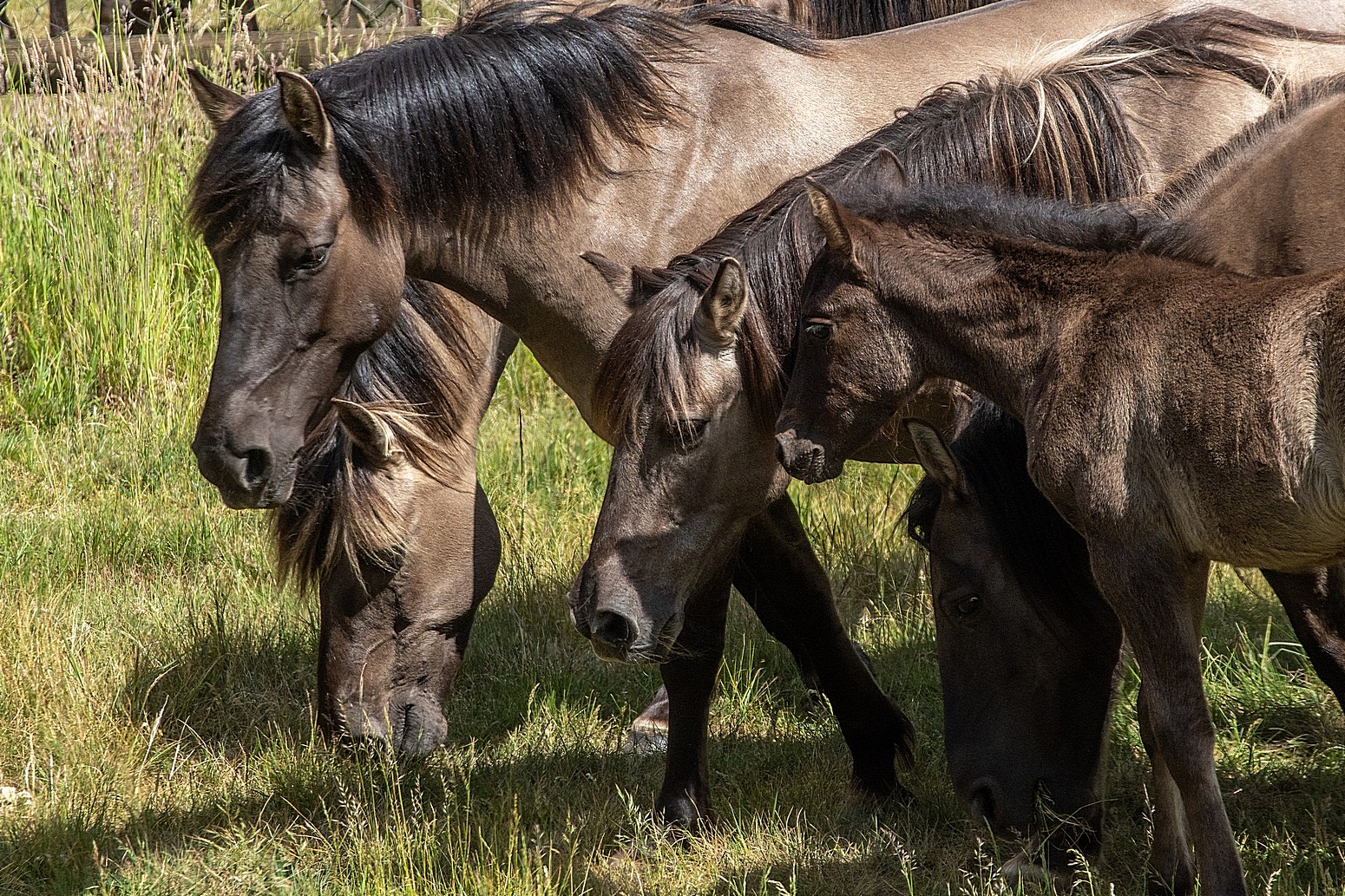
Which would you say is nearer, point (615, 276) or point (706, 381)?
point (706, 381)

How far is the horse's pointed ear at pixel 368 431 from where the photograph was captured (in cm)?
385

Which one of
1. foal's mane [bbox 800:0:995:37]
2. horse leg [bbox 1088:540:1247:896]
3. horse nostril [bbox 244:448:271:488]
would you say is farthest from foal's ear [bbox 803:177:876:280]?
foal's mane [bbox 800:0:995:37]

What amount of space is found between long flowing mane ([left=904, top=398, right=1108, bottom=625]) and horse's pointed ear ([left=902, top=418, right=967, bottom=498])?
0.03m

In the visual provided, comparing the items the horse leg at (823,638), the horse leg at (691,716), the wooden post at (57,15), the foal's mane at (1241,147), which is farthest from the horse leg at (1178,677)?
the wooden post at (57,15)

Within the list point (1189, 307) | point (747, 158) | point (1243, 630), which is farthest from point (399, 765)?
point (1243, 630)

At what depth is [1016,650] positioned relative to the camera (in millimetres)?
3180

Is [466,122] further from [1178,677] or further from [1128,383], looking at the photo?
[1178,677]

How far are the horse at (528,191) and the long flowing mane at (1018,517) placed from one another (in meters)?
0.72

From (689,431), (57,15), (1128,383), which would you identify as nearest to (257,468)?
(689,431)

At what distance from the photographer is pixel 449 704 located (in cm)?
482

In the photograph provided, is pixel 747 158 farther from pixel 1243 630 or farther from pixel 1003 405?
pixel 1243 630

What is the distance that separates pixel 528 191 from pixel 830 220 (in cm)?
116

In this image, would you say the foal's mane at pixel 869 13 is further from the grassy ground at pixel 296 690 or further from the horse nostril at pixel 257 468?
the horse nostril at pixel 257 468

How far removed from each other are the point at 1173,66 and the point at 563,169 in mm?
1788
